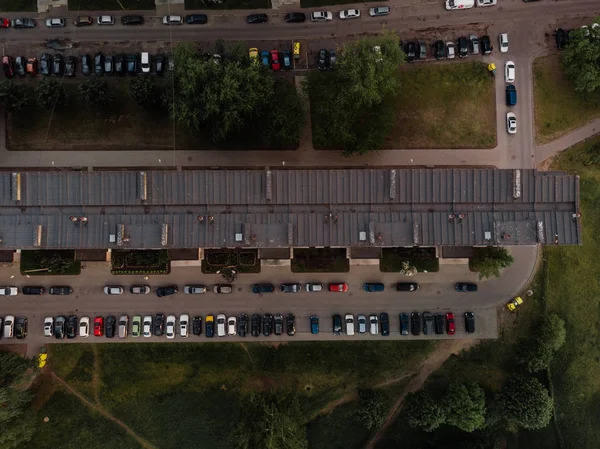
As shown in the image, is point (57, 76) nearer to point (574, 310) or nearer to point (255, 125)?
point (255, 125)

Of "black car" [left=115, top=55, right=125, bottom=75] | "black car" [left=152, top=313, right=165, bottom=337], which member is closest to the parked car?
"black car" [left=152, top=313, right=165, bottom=337]

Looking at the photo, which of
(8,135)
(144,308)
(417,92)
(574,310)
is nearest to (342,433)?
(144,308)

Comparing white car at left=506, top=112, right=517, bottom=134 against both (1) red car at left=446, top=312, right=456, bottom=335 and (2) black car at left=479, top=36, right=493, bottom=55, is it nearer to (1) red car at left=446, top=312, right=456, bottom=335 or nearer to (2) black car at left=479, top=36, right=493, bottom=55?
(2) black car at left=479, top=36, right=493, bottom=55

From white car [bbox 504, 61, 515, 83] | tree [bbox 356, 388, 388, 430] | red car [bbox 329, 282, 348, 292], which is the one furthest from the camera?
white car [bbox 504, 61, 515, 83]

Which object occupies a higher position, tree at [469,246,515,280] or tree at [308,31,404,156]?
tree at [308,31,404,156]

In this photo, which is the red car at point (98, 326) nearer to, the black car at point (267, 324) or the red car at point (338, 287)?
the black car at point (267, 324)
